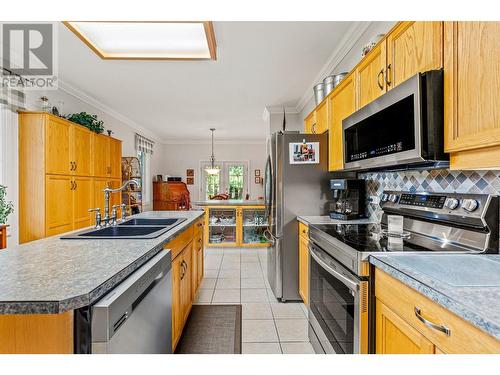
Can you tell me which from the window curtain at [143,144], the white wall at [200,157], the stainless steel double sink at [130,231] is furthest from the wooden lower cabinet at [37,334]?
the white wall at [200,157]

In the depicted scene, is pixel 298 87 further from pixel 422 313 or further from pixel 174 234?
pixel 422 313

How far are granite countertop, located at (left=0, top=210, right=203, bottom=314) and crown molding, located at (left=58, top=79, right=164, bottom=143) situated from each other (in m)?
3.19

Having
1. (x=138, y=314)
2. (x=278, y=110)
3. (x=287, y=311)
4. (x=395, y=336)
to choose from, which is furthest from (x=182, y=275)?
(x=278, y=110)

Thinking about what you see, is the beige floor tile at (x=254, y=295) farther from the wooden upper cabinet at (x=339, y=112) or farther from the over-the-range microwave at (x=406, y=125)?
the over-the-range microwave at (x=406, y=125)

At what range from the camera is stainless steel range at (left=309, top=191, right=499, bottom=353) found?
4.09 feet

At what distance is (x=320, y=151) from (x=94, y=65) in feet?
9.25

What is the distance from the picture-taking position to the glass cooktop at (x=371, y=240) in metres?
1.32

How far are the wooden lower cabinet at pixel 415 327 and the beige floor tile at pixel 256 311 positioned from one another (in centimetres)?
141

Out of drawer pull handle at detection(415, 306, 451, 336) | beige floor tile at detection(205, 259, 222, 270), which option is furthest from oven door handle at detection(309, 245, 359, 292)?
beige floor tile at detection(205, 259, 222, 270)

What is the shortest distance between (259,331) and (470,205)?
173 centimetres

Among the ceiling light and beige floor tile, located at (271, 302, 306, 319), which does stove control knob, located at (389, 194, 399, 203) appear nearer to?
beige floor tile, located at (271, 302, 306, 319)

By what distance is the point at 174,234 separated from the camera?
1705 mm

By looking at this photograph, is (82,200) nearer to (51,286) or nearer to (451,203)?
(51,286)
